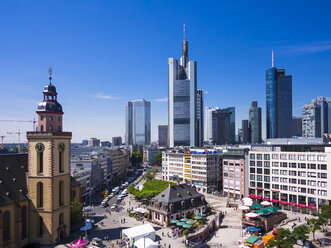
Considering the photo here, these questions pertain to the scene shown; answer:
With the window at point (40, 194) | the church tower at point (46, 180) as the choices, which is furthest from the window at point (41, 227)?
the window at point (40, 194)

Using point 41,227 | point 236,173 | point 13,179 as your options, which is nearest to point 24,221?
point 41,227

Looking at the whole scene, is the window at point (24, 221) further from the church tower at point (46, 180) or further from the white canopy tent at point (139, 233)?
the white canopy tent at point (139, 233)

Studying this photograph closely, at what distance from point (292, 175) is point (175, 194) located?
4114 centimetres

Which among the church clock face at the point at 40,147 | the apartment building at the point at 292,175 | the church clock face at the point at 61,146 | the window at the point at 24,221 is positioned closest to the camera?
the window at the point at 24,221

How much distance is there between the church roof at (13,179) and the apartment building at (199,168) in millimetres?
75766

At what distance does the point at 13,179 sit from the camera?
53406mm

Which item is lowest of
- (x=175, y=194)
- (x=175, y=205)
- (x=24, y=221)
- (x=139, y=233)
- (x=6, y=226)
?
(x=139, y=233)

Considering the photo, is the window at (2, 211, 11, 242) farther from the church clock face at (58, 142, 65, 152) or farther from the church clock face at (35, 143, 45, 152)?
the church clock face at (58, 142, 65, 152)

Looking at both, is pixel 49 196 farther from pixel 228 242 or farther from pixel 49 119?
pixel 228 242

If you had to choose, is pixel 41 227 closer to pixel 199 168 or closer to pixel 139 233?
pixel 139 233

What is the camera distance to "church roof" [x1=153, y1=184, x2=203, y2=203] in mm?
70062

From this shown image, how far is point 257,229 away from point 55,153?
50.0m

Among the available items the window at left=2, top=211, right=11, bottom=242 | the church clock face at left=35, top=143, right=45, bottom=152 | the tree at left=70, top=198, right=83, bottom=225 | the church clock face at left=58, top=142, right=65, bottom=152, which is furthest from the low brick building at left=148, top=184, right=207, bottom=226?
the window at left=2, top=211, right=11, bottom=242

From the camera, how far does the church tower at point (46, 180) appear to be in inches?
2025
